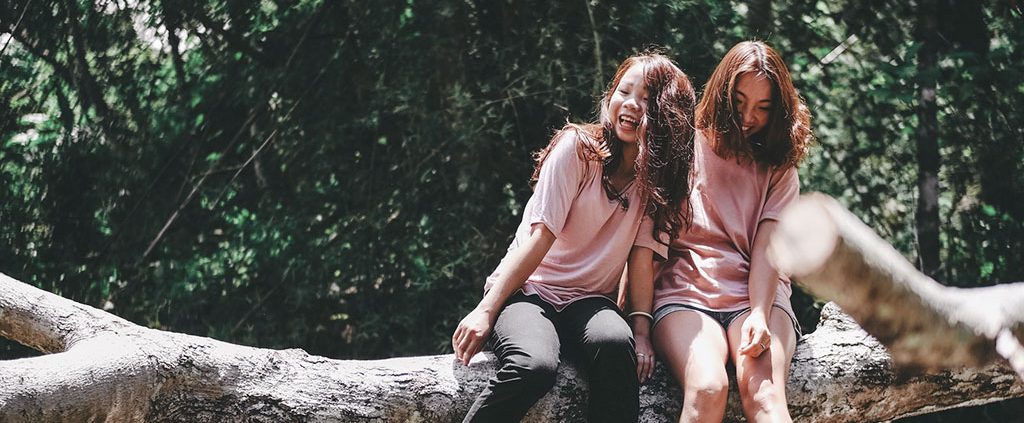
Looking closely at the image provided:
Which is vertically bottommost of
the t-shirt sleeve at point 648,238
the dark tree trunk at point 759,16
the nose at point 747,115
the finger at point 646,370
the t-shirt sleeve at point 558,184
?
the finger at point 646,370

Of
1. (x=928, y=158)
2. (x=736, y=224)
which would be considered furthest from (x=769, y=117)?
Result: (x=928, y=158)

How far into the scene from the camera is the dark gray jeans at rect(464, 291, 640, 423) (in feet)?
6.97

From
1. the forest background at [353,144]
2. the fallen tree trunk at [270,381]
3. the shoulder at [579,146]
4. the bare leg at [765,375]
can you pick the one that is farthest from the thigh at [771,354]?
the forest background at [353,144]

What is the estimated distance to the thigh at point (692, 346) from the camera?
2.23 meters

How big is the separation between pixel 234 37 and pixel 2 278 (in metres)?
2.00

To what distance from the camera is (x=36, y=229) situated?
3.98m

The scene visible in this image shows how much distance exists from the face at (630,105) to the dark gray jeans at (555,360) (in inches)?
19.4

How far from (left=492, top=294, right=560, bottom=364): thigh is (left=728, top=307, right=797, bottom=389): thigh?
461 mm

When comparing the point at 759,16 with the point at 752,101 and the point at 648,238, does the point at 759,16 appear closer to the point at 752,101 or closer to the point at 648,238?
the point at 752,101

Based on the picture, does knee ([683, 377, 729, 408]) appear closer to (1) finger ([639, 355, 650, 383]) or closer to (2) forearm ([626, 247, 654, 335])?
(1) finger ([639, 355, 650, 383])

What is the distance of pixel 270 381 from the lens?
2.16m

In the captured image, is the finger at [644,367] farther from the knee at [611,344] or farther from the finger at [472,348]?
Answer: the finger at [472,348]

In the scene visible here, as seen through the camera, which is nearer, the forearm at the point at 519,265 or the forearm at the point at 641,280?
the forearm at the point at 519,265

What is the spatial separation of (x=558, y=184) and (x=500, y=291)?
326 millimetres
